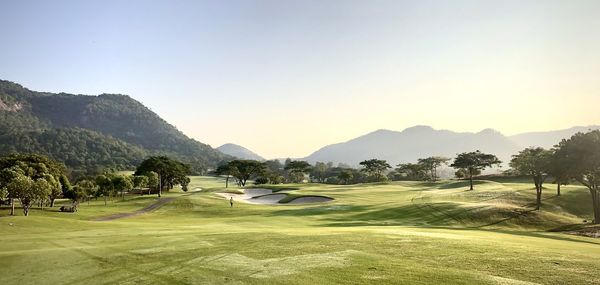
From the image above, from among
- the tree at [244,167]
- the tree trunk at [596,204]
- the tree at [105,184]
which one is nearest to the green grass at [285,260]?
the tree trunk at [596,204]

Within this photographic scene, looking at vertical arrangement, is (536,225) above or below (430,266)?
below

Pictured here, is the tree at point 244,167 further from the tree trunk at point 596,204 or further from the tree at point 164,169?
the tree trunk at point 596,204

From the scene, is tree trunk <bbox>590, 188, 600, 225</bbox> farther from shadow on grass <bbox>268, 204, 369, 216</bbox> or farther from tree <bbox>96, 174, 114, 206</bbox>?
tree <bbox>96, 174, 114, 206</bbox>

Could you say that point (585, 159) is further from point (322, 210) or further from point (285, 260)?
point (285, 260)

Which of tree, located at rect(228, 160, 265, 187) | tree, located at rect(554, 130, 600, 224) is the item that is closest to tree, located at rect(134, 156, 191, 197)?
tree, located at rect(228, 160, 265, 187)

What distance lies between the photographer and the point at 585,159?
4888 cm

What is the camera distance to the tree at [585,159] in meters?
48.4

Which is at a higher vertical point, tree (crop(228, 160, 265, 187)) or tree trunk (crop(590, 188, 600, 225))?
tree (crop(228, 160, 265, 187))

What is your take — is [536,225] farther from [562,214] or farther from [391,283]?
[391,283]

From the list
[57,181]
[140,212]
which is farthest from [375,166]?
[57,181]

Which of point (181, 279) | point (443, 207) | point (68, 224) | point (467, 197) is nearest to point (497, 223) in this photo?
point (443, 207)

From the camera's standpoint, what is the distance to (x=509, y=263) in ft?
56.1

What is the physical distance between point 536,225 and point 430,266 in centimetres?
3989

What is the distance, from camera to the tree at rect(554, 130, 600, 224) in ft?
159
